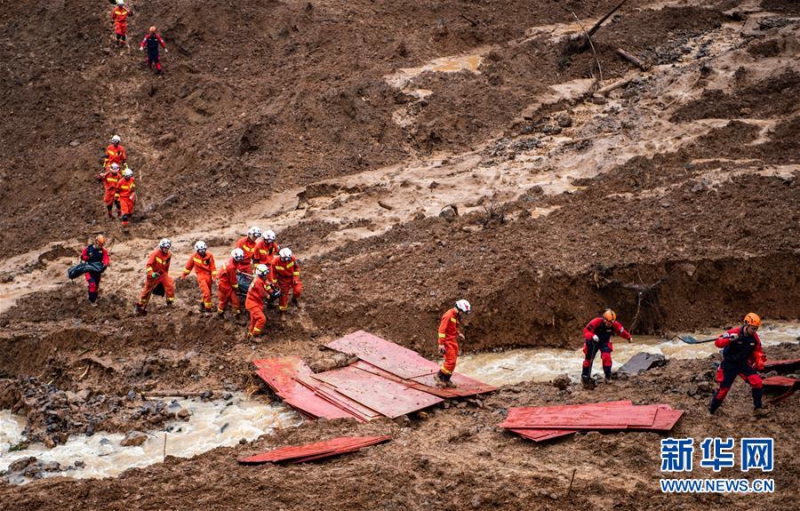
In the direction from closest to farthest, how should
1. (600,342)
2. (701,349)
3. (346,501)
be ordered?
(346,501)
(600,342)
(701,349)

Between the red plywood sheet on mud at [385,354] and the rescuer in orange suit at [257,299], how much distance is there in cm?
140

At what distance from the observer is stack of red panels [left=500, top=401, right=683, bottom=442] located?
1130cm

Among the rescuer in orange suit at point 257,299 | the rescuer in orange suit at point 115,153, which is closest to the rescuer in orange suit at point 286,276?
the rescuer in orange suit at point 257,299

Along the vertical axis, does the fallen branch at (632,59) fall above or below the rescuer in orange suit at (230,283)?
above

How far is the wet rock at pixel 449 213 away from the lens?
19.7 metres

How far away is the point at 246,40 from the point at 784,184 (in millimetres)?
18437

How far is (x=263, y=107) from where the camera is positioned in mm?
25594

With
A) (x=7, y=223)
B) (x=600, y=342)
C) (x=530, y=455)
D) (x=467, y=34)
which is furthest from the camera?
(x=467, y=34)

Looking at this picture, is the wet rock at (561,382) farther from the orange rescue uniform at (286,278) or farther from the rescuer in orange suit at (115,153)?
the rescuer in orange suit at (115,153)

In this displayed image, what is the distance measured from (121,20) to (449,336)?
20183mm

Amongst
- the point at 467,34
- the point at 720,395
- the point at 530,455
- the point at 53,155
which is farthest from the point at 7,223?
the point at 720,395

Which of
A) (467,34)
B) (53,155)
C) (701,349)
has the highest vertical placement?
(467,34)

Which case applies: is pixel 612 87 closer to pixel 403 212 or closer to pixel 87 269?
pixel 403 212

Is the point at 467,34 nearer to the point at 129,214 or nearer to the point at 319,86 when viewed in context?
the point at 319,86
